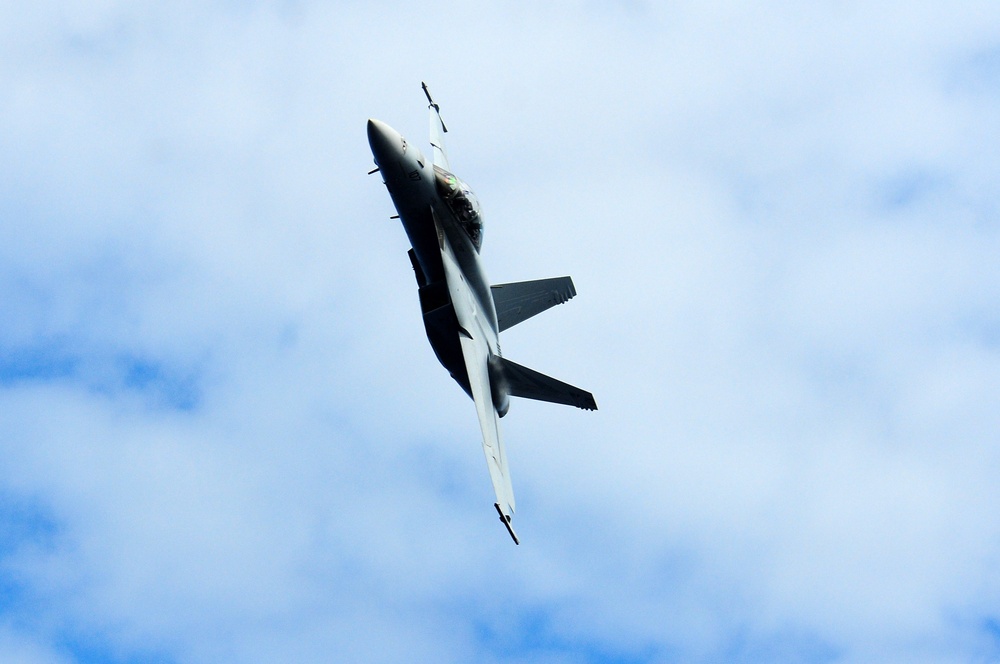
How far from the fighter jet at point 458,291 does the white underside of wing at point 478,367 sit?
29mm

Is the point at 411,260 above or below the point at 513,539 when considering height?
above

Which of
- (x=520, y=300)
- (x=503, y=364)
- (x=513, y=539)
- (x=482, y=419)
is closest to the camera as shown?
(x=513, y=539)

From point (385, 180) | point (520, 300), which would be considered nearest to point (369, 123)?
point (385, 180)

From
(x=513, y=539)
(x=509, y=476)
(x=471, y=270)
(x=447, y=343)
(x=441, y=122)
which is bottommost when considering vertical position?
(x=513, y=539)

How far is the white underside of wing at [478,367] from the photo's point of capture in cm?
3519

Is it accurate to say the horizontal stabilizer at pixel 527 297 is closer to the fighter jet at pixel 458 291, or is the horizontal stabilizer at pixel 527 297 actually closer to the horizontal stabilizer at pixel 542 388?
the fighter jet at pixel 458 291

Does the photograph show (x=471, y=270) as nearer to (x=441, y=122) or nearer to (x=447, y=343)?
(x=447, y=343)

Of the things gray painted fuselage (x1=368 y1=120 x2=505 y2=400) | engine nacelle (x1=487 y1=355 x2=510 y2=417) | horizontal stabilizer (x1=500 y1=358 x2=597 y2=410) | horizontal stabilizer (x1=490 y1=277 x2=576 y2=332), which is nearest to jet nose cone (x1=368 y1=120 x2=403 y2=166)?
gray painted fuselage (x1=368 y1=120 x2=505 y2=400)

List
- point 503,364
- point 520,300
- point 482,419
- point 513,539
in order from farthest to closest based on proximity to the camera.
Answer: point 520,300 → point 503,364 → point 482,419 → point 513,539

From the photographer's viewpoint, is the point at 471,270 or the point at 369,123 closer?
the point at 369,123

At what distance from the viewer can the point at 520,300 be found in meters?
40.9

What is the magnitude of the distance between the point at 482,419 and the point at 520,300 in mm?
6704

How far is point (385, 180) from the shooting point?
34.7 metres

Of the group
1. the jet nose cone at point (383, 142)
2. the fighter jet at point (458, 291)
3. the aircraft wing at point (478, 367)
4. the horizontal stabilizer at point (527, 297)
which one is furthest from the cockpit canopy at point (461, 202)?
the horizontal stabilizer at point (527, 297)
